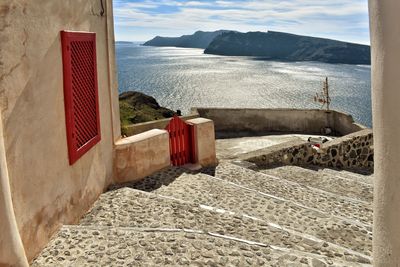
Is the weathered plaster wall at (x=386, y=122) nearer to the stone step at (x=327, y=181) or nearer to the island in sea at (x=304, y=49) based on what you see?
the stone step at (x=327, y=181)

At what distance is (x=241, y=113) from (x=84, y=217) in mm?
12134

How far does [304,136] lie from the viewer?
1698 centimetres

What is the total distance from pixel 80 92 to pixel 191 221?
2.51m

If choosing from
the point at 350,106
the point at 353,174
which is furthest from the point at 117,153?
the point at 350,106

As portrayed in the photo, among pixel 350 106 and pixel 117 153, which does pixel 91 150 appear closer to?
pixel 117 153

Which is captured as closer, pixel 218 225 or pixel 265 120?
pixel 218 225

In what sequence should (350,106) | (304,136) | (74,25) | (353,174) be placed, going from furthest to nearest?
(350,106) < (304,136) < (353,174) < (74,25)

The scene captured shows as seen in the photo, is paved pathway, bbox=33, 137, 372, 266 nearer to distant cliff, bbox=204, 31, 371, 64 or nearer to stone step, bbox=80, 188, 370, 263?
stone step, bbox=80, 188, 370, 263

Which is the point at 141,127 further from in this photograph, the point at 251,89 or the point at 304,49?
the point at 304,49

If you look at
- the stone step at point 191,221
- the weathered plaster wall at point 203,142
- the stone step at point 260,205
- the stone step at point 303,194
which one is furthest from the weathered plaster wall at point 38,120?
the stone step at point 303,194

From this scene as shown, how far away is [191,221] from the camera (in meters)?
5.99

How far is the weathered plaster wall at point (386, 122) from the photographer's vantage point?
9.96 ft

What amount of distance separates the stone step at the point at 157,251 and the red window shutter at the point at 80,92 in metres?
1.15

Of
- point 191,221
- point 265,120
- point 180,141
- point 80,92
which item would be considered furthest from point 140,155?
point 265,120
